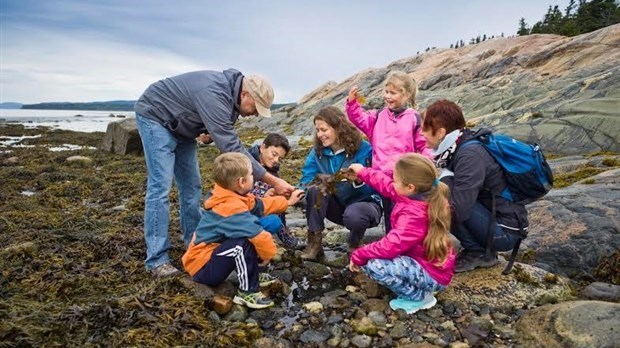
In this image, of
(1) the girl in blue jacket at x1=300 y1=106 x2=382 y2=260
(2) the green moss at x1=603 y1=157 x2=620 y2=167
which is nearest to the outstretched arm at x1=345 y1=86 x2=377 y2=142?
(1) the girl in blue jacket at x1=300 y1=106 x2=382 y2=260

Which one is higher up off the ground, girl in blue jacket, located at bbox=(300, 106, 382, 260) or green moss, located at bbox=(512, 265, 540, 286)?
girl in blue jacket, located at bbox=(300, 106, 382, 260)

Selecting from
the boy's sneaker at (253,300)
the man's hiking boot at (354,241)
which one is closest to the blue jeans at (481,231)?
the man's hiking boot at (354,241)

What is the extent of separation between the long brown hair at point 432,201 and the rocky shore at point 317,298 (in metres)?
0.71

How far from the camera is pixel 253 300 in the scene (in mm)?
4250

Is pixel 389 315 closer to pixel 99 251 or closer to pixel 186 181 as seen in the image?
pixel 186 181

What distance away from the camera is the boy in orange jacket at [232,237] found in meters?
4.16

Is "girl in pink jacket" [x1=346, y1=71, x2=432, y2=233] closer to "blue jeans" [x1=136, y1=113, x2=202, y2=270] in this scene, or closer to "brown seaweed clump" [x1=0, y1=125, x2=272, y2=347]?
"blue jeans" [x1=136, y1=113, x2=202, y2=270]

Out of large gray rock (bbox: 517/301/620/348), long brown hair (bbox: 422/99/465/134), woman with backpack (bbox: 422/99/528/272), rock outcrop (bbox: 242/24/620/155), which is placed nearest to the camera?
large gray rock (bbox: 517/301/620/348)

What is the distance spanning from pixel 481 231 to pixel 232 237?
9.05ft

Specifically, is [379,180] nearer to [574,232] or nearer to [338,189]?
[338,189]

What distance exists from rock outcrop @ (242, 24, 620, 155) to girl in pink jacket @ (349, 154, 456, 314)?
40.6 ft

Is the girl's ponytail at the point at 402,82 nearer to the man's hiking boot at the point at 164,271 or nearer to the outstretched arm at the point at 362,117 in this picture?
the outstretched arm at the point at 362,117

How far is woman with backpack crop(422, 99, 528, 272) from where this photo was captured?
4441mm

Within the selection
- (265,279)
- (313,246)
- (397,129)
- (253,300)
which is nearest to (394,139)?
(397,129)
